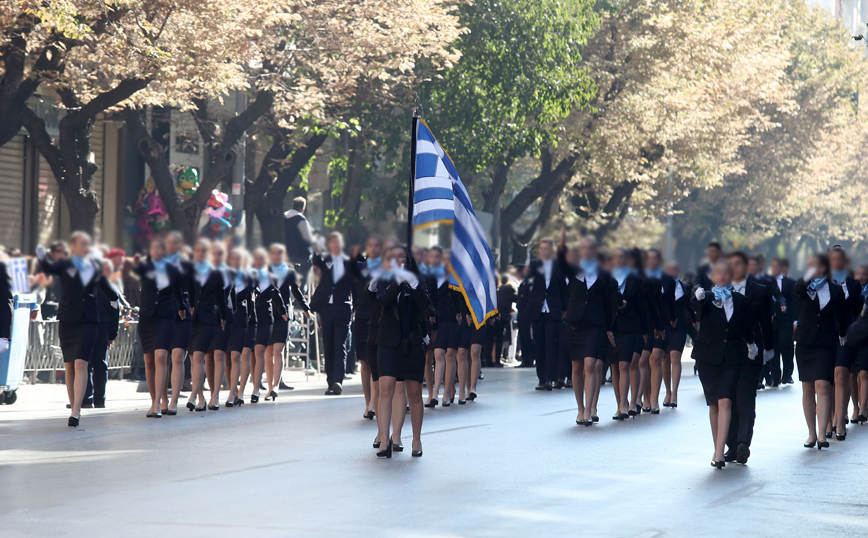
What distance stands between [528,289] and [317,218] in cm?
1401

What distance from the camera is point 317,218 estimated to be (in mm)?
34250

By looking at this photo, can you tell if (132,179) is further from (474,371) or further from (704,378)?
(704,378)

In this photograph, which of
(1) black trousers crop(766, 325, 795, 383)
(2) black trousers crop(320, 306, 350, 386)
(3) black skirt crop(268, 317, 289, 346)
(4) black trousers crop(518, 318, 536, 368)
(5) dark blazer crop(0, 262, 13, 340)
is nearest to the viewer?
(5) dark blazer crop(0, 262, 13, 340)

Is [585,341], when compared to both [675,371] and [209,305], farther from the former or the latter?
[209,305]

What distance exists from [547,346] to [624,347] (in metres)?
4.37

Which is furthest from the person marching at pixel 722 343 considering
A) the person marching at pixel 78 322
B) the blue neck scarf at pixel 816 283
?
the person marching at pixel 78 322

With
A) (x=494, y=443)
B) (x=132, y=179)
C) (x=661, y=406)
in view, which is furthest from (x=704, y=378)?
(x=132, y=179)

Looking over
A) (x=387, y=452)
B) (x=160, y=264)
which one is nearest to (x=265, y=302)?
(x=387, y=452)

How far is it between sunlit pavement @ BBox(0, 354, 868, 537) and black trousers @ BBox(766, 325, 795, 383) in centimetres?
437

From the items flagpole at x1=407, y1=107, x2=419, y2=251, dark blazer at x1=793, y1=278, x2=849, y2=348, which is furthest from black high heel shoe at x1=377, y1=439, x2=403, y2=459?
dark blazer at x1=793, y1=278, x2=849, y2=348

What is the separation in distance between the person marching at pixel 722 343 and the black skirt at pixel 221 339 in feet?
20.0

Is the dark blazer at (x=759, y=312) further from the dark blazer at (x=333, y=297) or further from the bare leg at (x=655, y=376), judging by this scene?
the dark blazer at (x=333, y=297)

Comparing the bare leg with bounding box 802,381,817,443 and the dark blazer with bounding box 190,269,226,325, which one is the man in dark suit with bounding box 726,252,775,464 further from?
the dark blazer with bounding box 190,269,226,325

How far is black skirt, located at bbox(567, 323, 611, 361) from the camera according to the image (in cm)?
1348
